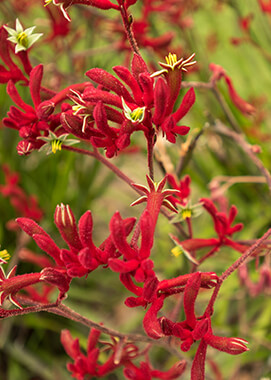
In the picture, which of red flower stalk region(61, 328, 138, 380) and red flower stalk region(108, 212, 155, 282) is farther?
red flower stalk region(61, 328, 138, 380)

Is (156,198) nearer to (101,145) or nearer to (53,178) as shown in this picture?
(101,145)

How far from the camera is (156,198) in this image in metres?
0.37

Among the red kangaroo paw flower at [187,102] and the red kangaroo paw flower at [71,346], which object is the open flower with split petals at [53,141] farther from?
the red kangaroo paw flower at [71,346]

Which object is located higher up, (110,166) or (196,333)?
(110,166)

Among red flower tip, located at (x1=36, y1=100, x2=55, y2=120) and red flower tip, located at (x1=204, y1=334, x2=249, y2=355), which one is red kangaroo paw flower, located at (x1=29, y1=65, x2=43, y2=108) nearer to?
red flower tip, located at (x1=36, y1=100, x2=55, y2=120)

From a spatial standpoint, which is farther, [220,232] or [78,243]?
[220,232]

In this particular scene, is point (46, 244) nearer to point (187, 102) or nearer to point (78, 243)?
point (78, 243)

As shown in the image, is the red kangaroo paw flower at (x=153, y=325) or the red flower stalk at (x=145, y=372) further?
the red flower stalk at (x=145, y=372)

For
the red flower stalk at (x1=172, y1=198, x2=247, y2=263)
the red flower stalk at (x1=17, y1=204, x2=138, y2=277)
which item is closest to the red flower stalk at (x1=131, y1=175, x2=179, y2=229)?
the red flower stalk at (x1=17, y1=204, x2=138, y2=277)

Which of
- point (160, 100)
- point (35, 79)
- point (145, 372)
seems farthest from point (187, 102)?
point (145, 372)

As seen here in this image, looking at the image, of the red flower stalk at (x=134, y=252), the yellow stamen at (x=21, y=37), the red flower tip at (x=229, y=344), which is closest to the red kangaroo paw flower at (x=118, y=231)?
the red flower stalk at (x=134, y=252)

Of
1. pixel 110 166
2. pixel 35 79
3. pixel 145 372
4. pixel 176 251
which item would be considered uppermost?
pixel 35 79

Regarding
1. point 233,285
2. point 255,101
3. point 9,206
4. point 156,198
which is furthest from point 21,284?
point 255,101

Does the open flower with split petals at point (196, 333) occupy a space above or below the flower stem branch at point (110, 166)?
below
